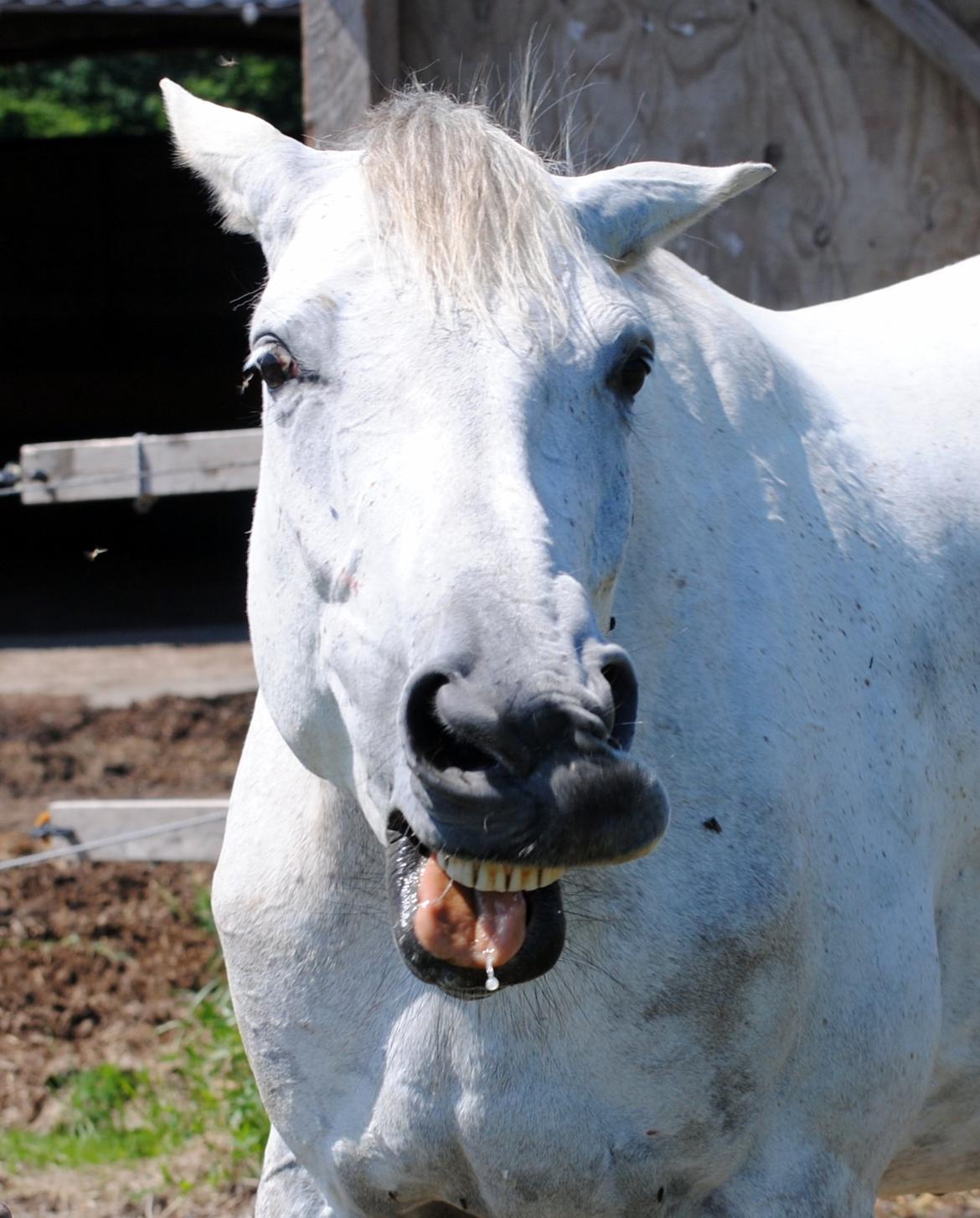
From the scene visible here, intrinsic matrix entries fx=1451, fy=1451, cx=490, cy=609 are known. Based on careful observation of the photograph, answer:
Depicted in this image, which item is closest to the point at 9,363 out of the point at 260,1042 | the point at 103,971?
the point at 103,971

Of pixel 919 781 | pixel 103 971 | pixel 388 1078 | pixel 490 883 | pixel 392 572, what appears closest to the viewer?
pixel 490 883

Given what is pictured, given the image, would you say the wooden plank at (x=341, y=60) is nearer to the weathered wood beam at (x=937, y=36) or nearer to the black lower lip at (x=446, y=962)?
the weathered wood beam at (x=937, y=36)

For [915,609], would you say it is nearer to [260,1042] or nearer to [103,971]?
[260,1042]

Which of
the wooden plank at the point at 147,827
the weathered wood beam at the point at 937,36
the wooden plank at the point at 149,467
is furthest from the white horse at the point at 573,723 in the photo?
the wooden plank at the point at 147,827

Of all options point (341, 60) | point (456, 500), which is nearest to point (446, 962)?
point (456, 500)

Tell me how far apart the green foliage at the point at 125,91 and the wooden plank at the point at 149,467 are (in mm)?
21057

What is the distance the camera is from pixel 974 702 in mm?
2352

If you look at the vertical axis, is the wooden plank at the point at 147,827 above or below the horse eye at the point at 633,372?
below

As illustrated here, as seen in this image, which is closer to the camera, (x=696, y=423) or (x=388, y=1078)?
(x=388, y=1078)

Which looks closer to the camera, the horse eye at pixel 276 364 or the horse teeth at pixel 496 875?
the horse teeth at pixel 496 875

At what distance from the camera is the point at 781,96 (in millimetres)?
4258

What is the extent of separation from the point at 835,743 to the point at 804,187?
2.64 m

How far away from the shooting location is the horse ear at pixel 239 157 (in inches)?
84.7

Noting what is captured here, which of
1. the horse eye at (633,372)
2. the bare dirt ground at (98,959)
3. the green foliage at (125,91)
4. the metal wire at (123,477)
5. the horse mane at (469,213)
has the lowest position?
the green foliage at (125,91)
